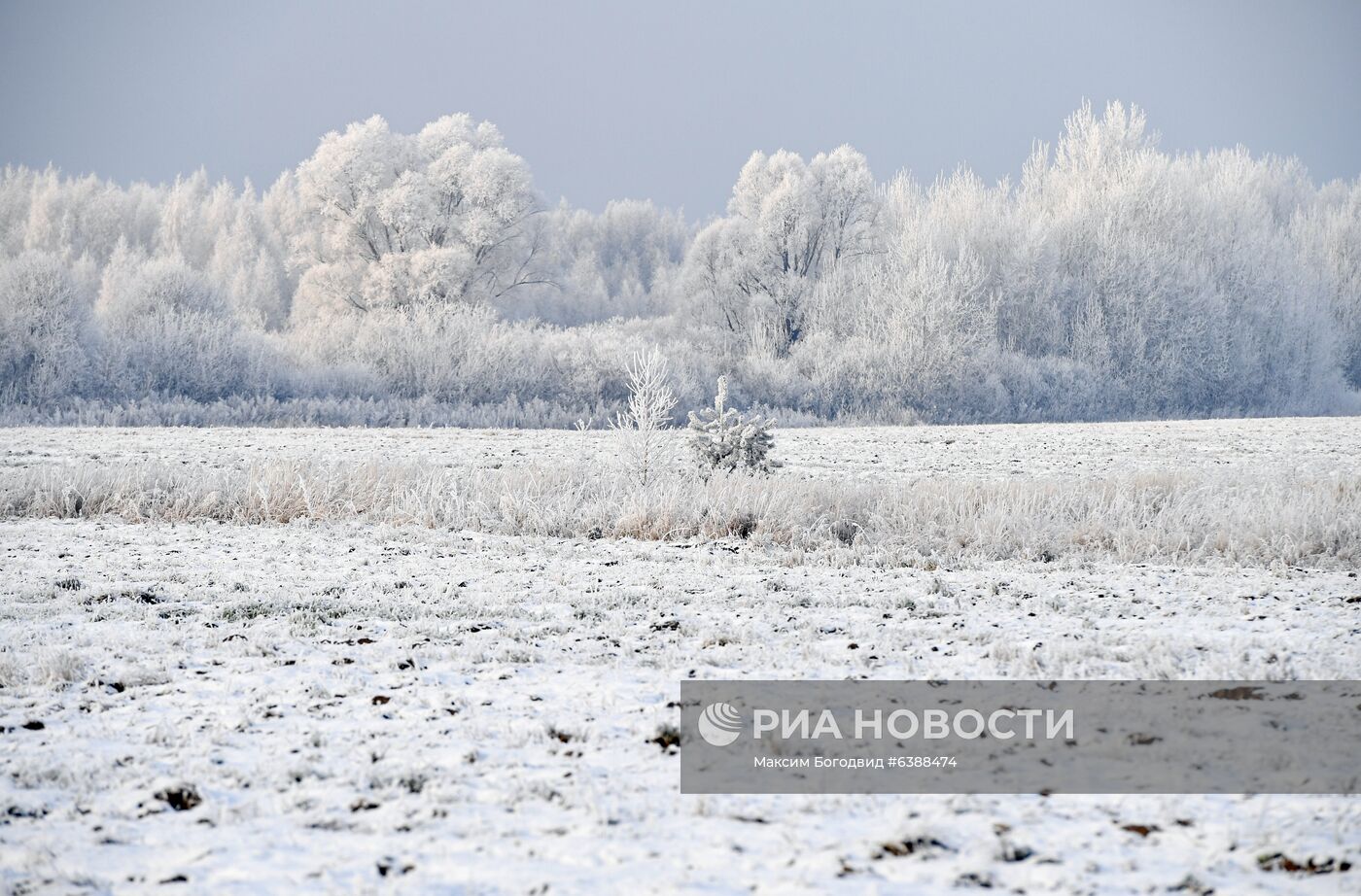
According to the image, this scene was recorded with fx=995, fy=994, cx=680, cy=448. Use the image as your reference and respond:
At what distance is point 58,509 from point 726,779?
13.1 metres

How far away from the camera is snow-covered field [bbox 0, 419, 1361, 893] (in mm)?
3529

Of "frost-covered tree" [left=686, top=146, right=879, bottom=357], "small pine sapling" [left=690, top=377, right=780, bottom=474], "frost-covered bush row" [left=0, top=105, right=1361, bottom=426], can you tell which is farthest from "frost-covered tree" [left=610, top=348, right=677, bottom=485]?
"frost-covered tree" [left=686, top=146, right=879, bottom=357]

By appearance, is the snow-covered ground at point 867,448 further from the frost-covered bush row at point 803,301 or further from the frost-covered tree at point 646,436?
the frost-covered bush row at point 803,301

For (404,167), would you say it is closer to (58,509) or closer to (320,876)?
(58,509)

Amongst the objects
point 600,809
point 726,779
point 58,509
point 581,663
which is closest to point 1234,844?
point 726,779

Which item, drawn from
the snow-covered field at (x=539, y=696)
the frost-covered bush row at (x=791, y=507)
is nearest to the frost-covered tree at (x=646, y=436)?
the frost-covered bush row at (x=791, y=507)

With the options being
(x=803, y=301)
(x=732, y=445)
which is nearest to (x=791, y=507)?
(x=732, y=445)

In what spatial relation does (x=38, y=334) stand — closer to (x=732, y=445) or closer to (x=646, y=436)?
(x=646, y=436)

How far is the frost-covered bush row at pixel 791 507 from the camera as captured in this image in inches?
416

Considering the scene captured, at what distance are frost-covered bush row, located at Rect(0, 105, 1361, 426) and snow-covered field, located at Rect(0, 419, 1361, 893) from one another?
27.2 meters

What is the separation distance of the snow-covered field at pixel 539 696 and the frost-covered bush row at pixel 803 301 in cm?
2724

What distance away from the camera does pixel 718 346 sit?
1900 inches

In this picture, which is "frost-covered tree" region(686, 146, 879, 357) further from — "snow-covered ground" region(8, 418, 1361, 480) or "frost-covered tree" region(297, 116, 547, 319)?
"snow-covered ground" region(8, 418, 1361, 480)

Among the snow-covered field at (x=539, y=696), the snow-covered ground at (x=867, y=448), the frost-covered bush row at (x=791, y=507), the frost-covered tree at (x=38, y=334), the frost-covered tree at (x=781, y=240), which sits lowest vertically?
the snow-covered field at (x=539, y=696)
